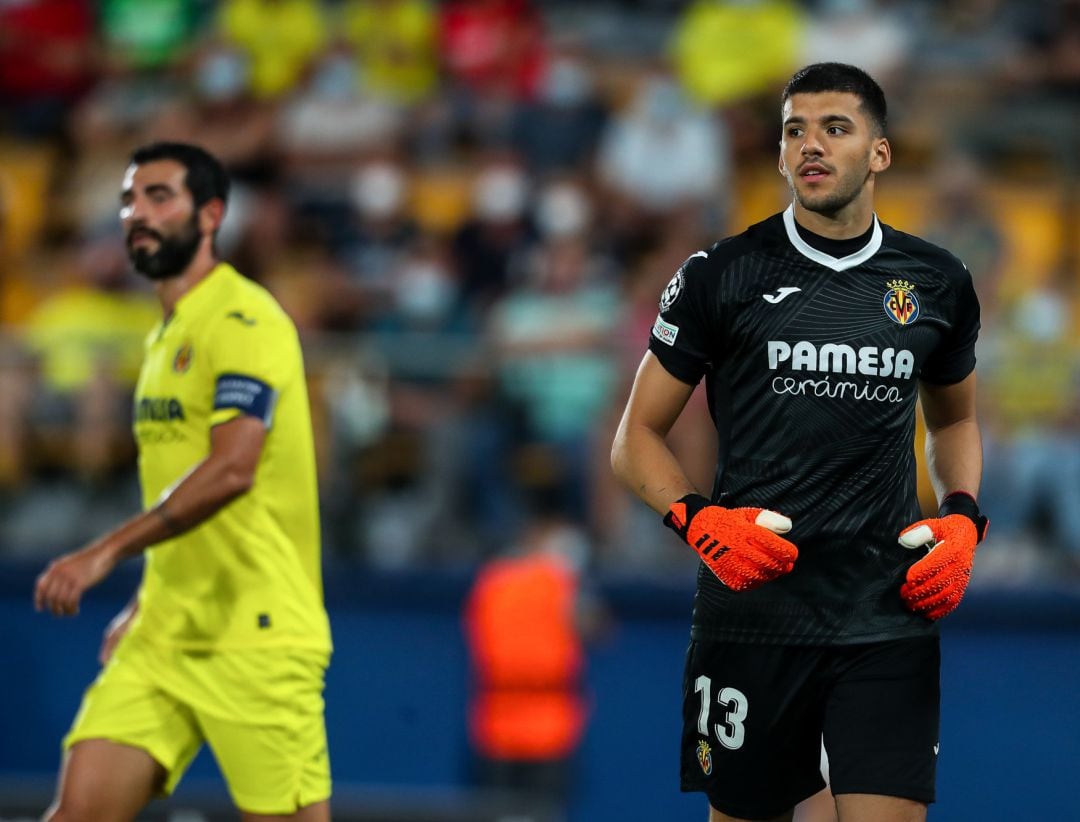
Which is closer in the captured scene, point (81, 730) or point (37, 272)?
point (81, 730)

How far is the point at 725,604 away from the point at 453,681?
17.7 ft

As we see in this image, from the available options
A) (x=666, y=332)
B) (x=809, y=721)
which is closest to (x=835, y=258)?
(x=666, y=332)

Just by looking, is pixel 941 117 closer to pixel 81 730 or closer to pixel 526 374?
pixel 526 374

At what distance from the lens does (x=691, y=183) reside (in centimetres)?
1173

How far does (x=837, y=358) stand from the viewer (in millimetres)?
4645

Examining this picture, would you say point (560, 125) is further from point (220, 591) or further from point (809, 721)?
point (809, 721)

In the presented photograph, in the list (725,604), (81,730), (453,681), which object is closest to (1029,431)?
(453,681)

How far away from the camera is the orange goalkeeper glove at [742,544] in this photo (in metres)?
4.46

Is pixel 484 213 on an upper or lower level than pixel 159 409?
upper

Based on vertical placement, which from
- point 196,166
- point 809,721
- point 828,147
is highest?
point 196,166

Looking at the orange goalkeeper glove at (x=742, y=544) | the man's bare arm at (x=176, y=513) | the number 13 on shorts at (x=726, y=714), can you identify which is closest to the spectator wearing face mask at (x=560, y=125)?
the man's bare arm at (x=176, y=513)

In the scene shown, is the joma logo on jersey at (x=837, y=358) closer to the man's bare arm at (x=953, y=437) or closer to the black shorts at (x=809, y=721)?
the man's bare arm at (x=953, y=437)

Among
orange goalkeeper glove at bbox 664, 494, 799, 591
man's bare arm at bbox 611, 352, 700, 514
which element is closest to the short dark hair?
man's bare arm at bbox 611, 352, 700, 514

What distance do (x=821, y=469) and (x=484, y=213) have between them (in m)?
6.92
